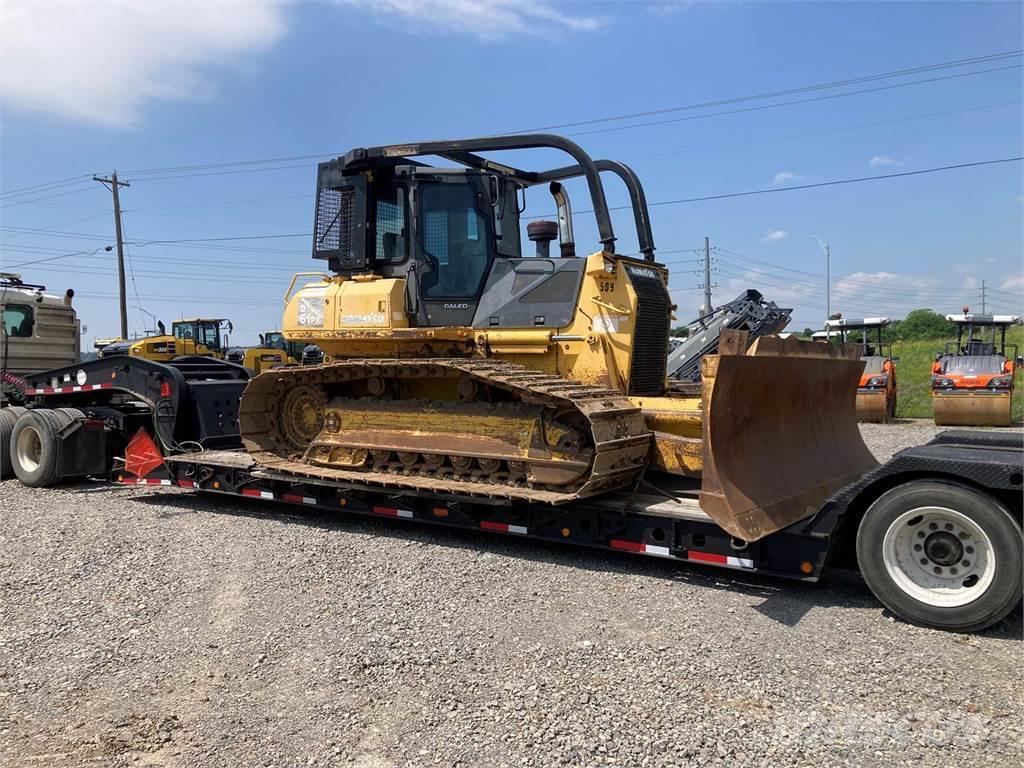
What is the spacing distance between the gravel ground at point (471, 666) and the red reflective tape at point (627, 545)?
21cm

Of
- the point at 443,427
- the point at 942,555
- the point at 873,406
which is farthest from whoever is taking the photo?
the point at 873,406

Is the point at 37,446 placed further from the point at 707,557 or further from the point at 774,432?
the point at 774,432

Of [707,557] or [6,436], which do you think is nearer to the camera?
[707,557]

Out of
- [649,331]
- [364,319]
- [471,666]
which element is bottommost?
[471,666]

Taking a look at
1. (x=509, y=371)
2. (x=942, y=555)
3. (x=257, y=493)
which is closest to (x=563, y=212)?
(x=509, y=371)

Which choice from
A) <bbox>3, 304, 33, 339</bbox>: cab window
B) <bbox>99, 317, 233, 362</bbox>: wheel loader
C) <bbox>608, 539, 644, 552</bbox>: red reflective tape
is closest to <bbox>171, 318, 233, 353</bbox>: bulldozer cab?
<bbox>99, 317, 233, 362</bbox>: wheel loader

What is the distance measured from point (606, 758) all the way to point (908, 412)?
60.0 ft

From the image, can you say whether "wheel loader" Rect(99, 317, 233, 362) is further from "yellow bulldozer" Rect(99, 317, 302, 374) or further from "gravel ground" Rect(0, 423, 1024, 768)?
"gravel ground" Rect(0, 423, 1024, 768)

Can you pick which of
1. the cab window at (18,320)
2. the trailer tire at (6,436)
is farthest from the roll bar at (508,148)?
the cab window at (18,320)

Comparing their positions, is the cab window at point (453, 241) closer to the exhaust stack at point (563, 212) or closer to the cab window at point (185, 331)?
the exhaust stack at point (563, 212)

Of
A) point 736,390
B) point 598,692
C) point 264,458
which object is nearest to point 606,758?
point 598,692

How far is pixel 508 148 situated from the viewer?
639cm

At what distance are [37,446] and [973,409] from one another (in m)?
15.6

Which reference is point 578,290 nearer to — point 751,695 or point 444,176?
point 444,176
